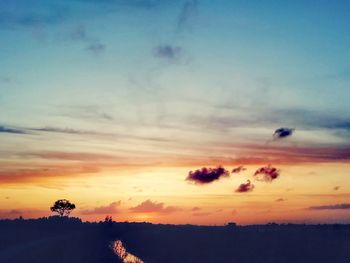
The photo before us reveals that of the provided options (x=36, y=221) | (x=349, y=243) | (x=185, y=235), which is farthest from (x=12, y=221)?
(x=349, y=243)

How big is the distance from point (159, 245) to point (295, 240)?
32.1 meters

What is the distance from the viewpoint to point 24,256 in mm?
77625

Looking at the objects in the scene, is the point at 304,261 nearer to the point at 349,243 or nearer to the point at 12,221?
the point at 349,243

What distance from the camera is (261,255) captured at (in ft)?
389

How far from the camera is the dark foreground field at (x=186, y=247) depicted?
279 ft

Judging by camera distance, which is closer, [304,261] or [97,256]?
[97,256]

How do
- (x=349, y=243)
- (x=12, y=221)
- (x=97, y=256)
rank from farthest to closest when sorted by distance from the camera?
(x=12, y=221)
(x=349, y=243)
(x=97, y=256)

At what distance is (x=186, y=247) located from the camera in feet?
447

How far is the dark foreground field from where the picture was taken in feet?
279

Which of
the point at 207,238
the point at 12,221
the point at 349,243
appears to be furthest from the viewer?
the point at 12,221

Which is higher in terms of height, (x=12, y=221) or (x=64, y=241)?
(x=12, y=221)

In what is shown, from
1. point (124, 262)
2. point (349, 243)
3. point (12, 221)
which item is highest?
point (12, 221)

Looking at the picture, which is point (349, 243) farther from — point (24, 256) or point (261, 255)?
point (24, 256)

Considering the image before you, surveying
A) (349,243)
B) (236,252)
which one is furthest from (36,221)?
(349,243)
